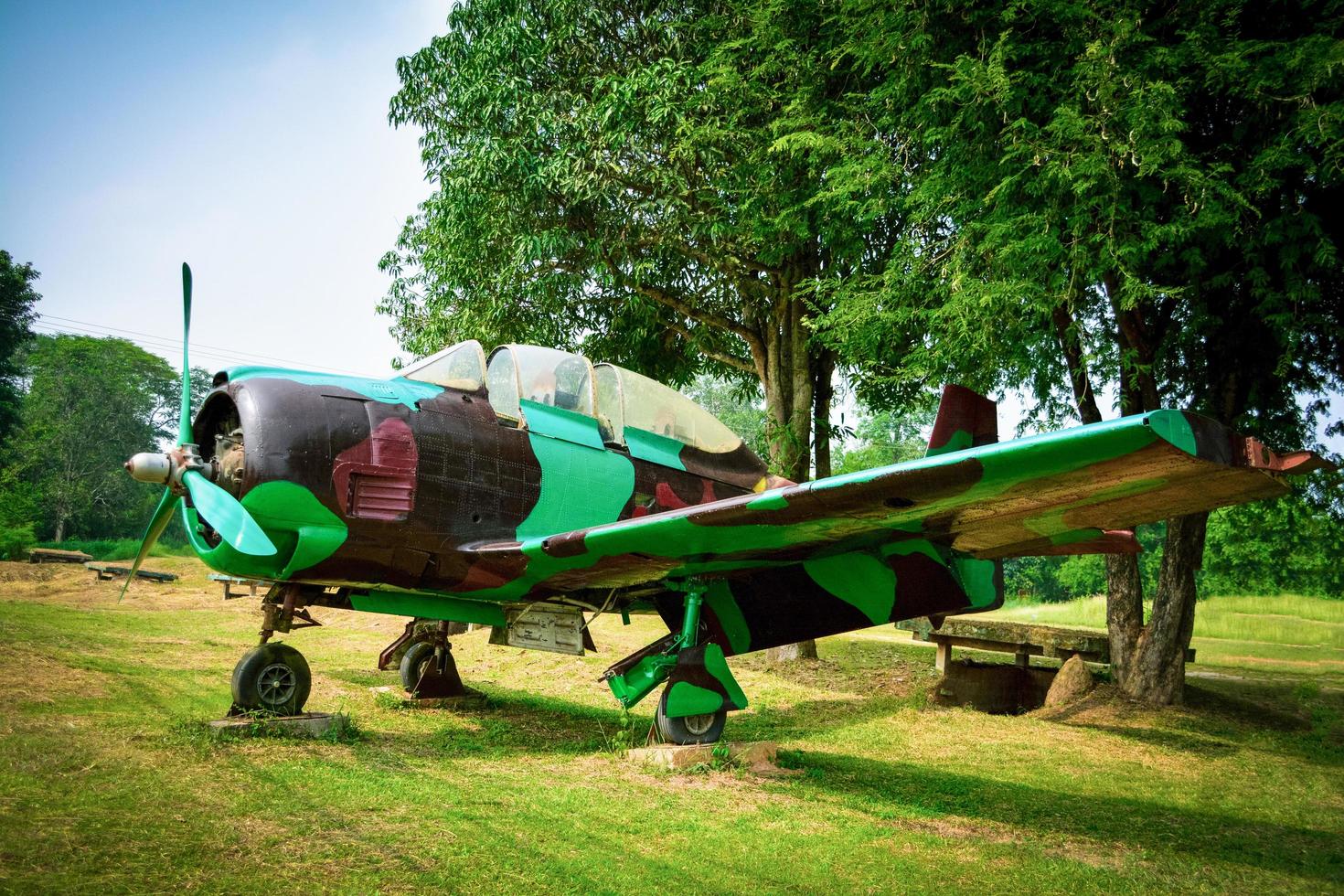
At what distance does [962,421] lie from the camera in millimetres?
5102

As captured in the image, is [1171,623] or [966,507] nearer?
[966,507]

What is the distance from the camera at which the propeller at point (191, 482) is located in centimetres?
509

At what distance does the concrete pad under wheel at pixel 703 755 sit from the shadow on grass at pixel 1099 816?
0.34 metres

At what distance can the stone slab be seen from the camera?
5766mm

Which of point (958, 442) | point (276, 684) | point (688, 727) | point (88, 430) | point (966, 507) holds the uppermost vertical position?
point (88, 430)

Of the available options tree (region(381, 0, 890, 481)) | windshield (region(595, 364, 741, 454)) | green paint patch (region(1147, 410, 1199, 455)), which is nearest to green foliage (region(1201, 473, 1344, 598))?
tree (region(381, 0, 890, 481))

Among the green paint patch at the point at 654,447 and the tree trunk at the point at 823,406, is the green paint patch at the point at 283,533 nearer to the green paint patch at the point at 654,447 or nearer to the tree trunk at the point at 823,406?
the green paint patch at the point at 654,447

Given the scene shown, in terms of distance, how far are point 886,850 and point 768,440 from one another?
9.32 metres

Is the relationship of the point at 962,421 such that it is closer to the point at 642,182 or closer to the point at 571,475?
the point at 571,475

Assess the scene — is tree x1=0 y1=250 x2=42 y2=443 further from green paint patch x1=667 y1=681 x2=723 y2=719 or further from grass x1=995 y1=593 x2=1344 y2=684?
grass x1=995 y1=593 x2=1344 y2=684

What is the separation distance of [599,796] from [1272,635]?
74.1 ft

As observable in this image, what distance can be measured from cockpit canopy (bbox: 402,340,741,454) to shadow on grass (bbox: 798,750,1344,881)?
2.91 metres

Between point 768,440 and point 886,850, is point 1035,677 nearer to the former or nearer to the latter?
point 768,440

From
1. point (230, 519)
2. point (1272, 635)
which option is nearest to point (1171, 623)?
point (230, 519)
